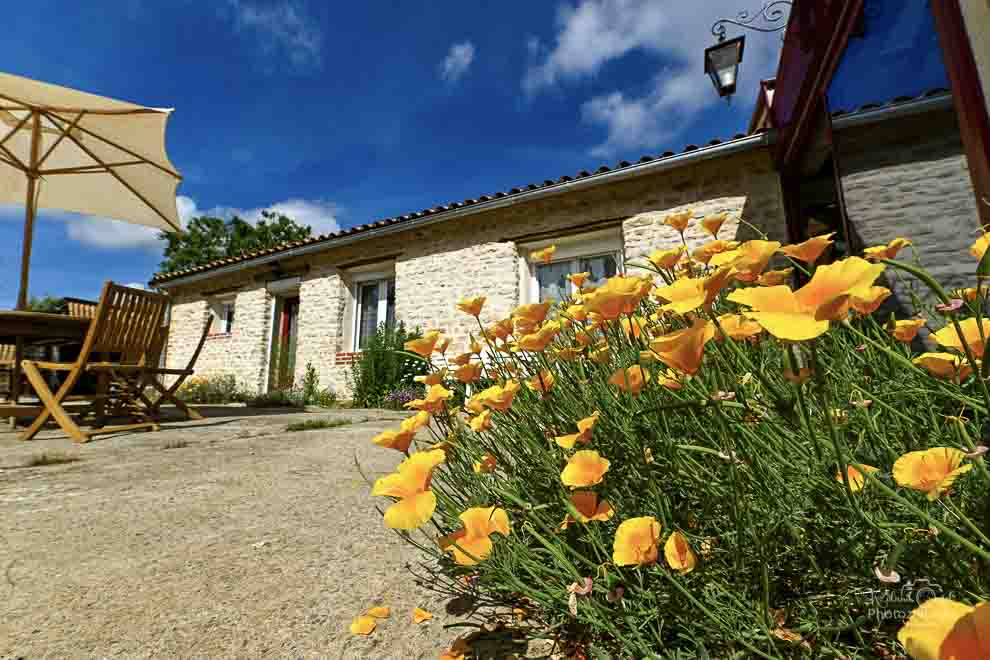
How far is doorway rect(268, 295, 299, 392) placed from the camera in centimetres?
834

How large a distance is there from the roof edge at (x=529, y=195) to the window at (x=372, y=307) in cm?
87

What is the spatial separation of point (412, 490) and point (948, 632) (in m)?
0.58

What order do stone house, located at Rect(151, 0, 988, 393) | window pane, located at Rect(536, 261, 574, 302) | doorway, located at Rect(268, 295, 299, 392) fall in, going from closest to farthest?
stone house, located at Rect(151, 0, 988, 393) → window pane, located at Rect(536, 261, 574, 302) → doorway, located at Rect(268, 295, 299, 392)

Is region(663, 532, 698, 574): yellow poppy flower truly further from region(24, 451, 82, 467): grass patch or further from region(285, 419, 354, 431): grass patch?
region(285, 419, 354, 431): grass patch

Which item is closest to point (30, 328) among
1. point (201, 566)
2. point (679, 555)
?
point (201, 566)

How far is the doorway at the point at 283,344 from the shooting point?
8.34 metres

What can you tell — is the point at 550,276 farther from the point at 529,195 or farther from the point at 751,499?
the point at 751,499

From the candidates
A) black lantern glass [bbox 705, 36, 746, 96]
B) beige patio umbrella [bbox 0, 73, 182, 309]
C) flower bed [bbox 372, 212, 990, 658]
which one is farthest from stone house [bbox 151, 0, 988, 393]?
beige patio umbrella [bbox 0, 73, 182, 309]

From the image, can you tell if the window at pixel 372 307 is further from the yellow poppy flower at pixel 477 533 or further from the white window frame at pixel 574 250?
the yellow poppy flower at pixel 477 533

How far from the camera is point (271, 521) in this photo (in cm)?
134

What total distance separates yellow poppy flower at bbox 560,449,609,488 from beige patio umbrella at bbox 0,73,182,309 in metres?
4.71

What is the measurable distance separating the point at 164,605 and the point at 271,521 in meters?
0.46

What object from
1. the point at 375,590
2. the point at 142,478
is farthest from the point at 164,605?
the point at 142,478

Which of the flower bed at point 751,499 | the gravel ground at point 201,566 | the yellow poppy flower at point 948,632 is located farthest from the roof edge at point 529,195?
the yellow poppy flower at point 948,632
